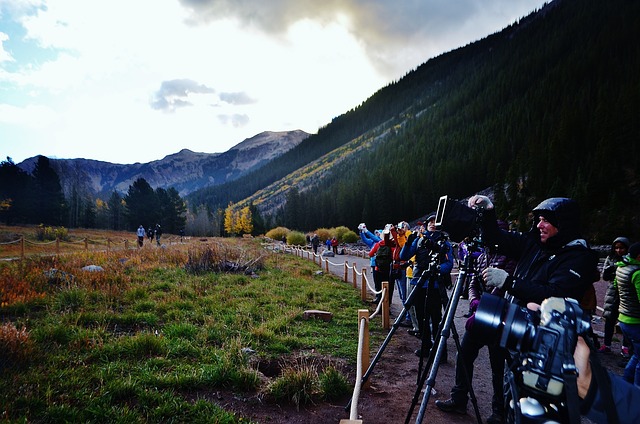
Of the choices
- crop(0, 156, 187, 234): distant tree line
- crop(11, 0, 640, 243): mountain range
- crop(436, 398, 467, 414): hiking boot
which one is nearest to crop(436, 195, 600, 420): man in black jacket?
crop(436, 398, 467, 414): hiking boot

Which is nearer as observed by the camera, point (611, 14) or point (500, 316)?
point (500, 316)

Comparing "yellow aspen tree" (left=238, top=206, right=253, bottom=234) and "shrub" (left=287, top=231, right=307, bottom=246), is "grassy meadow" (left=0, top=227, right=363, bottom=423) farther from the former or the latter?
"yellow aspen tree" (left=238, top=206, right=253, bottom=234)

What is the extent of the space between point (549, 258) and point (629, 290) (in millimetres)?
2935

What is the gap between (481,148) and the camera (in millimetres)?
80562

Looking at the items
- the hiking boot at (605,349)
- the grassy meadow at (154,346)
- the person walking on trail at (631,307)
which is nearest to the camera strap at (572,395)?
the grassy meadow at (154,346)

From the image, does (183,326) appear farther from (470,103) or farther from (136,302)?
(470,103)

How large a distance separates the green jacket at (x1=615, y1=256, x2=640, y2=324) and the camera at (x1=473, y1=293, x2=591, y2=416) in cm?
395

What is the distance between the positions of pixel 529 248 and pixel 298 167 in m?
189

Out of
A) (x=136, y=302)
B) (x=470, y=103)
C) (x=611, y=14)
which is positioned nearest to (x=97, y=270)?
(x=136, y=302)

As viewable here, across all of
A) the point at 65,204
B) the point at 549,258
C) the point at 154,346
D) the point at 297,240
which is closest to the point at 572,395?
the point at 549,258

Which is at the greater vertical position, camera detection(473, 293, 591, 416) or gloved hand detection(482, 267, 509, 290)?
gloved hand detection(482, 267, 509, 290)

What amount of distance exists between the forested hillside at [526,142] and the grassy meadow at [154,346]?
4078cm

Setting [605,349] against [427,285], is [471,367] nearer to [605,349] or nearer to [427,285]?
[427,285]

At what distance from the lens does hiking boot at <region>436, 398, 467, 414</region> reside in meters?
3.88
